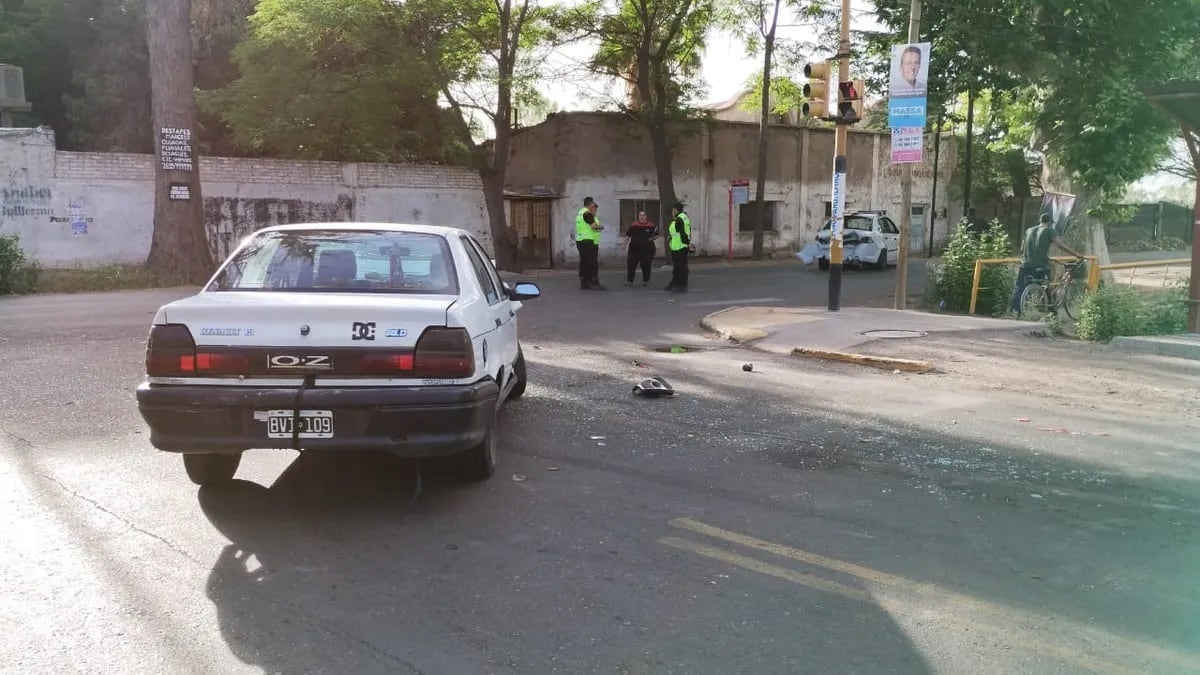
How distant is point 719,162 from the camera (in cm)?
3212

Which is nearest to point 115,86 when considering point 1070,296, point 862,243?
point 862,243

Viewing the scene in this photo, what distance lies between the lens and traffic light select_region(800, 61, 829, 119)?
13.3 metres

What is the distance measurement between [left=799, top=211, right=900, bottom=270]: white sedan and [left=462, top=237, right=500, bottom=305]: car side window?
19812 millimetres

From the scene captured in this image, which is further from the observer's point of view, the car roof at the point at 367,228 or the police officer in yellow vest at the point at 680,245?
the police officer in yellow vest at the point at 680,245

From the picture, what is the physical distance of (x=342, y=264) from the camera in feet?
17.7

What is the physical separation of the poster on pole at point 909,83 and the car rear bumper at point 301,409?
11.1 m

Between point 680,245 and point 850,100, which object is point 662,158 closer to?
point 680,245

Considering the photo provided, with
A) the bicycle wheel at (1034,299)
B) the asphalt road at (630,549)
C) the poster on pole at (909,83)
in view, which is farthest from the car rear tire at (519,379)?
the bicycle wheel at (1034,299)

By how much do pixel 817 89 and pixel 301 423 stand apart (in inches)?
426

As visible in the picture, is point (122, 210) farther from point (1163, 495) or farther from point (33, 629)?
point (1163, 495)

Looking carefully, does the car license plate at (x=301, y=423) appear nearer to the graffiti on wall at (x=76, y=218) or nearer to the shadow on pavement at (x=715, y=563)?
the shadow on pavement at (x=715, y=563)

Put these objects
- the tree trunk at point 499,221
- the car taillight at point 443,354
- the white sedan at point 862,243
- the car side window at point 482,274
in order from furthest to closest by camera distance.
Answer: the white sedan at point 862,243 < the tree trunk at point 499,221 < the car side window at point 482,274 < the car taillight at point 443,354

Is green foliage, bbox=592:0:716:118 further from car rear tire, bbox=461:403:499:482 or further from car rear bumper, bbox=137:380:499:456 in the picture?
car rear bumper, bbox=137:380:499:456

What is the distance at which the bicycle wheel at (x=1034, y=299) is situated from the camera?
14.1 m
